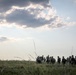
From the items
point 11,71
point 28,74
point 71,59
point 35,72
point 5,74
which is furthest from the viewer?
point 71,59

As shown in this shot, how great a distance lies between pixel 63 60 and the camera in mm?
31984

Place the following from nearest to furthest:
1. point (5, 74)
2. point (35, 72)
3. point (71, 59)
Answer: point (35, 72) < point (5, 74) < point (71, 59)

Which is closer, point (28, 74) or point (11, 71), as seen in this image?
point (28, 74)

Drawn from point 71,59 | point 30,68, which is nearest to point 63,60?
point 71,59

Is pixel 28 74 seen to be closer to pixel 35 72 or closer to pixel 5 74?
pixel 35 72

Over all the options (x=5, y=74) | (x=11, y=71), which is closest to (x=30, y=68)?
(x=5, y=74)

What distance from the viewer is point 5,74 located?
720 inches

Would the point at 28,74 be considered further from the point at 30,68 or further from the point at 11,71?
the point at 11,71

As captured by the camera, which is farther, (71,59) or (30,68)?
(71,59)

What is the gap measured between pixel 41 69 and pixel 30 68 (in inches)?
18.5

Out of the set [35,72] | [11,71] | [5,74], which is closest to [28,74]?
[35,72]

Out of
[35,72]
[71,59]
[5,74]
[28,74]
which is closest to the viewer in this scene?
[28,74]

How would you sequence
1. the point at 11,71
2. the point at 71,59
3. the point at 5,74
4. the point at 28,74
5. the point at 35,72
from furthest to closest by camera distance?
the point at 71,59, the point at 11,71, the point at 5,74, the point at 35,72, the point at 28,74

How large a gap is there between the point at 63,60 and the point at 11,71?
12.8 meters
